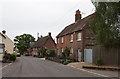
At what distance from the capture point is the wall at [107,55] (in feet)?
72.6

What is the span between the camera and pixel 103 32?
70.4 feet

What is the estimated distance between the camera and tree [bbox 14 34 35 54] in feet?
367

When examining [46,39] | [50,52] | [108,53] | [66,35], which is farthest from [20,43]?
[108,53]

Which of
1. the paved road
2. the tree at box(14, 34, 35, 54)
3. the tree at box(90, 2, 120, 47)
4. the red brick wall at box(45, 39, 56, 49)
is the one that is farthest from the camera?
the tree at box(14, 34, 35, 54)

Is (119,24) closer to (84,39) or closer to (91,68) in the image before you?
(91,68)

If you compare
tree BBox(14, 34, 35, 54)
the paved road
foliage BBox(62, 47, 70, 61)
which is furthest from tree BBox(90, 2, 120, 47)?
tree BBox(14, 34, 35, 54)

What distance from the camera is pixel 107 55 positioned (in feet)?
77.4

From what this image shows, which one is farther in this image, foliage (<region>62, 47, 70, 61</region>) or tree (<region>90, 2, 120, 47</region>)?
foliage (<region>62, 47, 70, 61</region>)

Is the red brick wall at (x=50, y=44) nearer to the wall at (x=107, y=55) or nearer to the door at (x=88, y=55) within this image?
the door at (x=88, y=55)

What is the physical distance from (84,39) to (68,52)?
4232mm

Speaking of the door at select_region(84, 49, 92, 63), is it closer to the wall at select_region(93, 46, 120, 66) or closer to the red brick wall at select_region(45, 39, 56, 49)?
the wall at select_region(93, 46, 120, 66)

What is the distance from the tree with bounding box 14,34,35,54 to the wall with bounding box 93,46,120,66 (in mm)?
88853

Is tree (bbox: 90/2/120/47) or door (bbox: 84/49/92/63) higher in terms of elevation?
tree (bbox: 90/2/120/47)

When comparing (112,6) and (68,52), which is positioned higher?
(112,6)
